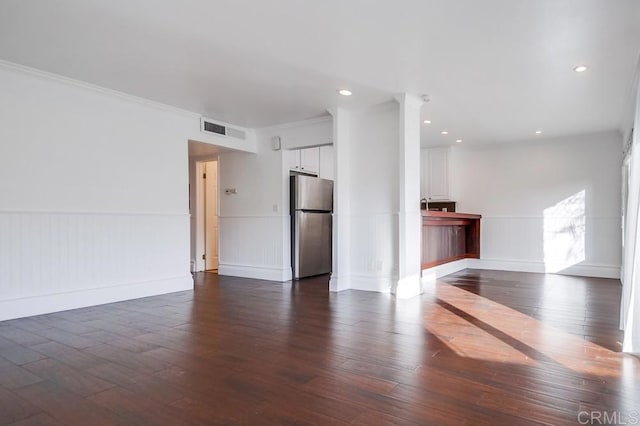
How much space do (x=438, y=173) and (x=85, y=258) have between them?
6180mm

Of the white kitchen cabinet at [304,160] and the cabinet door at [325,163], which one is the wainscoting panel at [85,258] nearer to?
the white kitchen cabinet at [304,160]

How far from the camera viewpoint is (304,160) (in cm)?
625

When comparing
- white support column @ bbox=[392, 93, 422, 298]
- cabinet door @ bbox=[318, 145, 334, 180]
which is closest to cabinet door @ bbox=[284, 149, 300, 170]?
cabinet door @ bbox=[318, 145, 334, 180]

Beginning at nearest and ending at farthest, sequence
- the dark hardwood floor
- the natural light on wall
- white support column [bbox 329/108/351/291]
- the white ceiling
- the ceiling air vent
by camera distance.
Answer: the dark hardwood floor, the white ceiling, white support column [bbox 329/108/351/291], the ceiling air vent, the natural light on wall

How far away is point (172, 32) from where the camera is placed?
288 cm

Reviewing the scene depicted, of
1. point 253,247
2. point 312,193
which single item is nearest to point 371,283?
point 312,193

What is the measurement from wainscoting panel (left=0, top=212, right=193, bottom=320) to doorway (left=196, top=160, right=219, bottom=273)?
1.91 meters

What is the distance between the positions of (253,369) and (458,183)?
641 cm

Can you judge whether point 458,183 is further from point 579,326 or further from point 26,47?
point 26,47

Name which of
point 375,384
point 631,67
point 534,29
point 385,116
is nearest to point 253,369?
point 375,384

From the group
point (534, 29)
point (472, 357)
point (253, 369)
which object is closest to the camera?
point (253, 369)

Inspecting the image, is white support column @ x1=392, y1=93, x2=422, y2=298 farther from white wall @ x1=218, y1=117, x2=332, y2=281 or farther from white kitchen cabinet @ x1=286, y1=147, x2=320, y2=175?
white kitchen cabinet @ x1=286, y1=147, x2=320, y2=175
